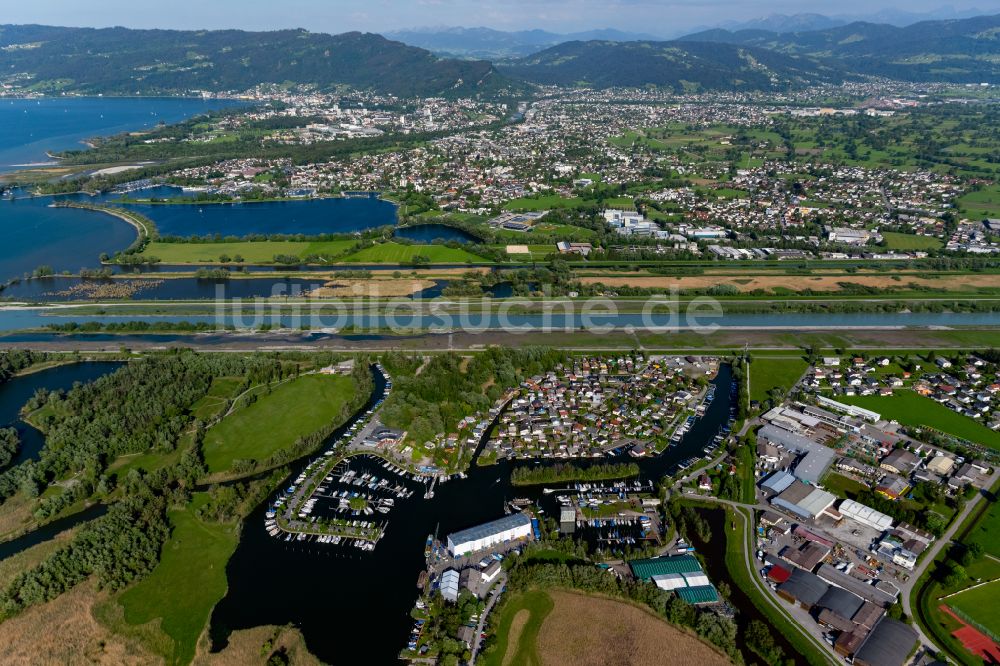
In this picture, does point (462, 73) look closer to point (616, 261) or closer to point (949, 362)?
point (616, 261)

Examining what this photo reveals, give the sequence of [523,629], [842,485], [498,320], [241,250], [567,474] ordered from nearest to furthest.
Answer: [523,629] → [842,485] → [567,474] → [498,320] → [241,250]

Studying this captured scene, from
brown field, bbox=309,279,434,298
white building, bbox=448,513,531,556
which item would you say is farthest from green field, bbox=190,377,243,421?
white building, bbox=448,513,531,556

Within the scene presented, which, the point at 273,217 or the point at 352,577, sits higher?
the point at 273,217

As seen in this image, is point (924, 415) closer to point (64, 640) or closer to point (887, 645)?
point (887, 645)

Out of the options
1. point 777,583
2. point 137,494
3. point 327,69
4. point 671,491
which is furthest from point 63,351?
point 327,69

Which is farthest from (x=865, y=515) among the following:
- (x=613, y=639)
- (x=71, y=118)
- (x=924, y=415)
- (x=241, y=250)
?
(x=71, y=118)

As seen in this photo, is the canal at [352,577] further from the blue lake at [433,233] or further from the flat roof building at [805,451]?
the blue lake at [433,233]
